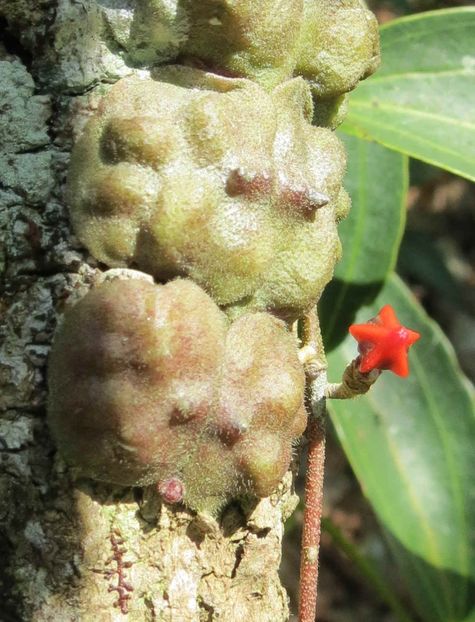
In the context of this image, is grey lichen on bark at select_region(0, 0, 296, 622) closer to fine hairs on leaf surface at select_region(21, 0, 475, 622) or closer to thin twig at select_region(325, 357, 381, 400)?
fine hairs on leaf surface at select_region(21, 0, 475, 622)

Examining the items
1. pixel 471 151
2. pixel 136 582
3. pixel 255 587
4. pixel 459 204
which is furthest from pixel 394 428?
pixel 459 204

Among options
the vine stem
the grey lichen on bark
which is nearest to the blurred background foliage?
the vine stem

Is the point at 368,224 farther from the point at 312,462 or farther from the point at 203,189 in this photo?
the point at 203,189

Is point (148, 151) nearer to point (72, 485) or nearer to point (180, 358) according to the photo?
point (180, 358)

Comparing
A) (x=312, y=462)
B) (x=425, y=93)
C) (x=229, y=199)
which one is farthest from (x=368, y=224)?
(x=229, y=199)

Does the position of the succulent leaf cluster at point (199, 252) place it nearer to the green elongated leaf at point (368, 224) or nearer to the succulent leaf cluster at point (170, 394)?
the succulent leaf cluster at point (170, 394)
